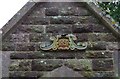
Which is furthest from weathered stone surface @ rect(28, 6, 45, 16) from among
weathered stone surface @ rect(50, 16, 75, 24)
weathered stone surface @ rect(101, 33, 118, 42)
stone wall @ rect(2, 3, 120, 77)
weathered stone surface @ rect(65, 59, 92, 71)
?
weathered stone surface @ rect(101, 33, 118, 42)

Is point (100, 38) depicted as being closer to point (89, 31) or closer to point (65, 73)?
point (89, 31)

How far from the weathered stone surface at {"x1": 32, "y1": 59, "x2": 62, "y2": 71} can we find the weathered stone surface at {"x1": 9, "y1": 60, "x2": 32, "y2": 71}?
0.08 metres

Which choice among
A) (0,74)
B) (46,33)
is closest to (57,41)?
(46,33)

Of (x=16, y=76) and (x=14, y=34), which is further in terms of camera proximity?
(x=14, y=34)

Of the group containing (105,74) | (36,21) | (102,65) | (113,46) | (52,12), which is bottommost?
(105,74)

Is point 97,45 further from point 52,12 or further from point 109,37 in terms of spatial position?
point 52,12

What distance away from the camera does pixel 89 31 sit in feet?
17.5

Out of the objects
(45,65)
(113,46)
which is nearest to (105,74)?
(113,46)

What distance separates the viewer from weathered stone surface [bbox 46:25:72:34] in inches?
209

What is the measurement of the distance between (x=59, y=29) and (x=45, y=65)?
66 centimetres

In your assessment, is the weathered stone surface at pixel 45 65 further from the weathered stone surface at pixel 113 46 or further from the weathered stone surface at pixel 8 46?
the weathered stone surface at pixel 113 46

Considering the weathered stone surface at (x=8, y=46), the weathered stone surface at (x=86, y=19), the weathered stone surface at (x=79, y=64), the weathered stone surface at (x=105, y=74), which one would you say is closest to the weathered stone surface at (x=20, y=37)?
the weathered stone surface at (x=8, y=46)

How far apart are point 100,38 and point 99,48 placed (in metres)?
0.17

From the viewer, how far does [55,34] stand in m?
5.30
